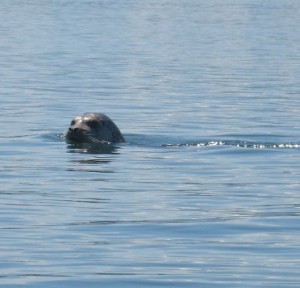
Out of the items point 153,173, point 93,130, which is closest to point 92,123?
point 93,130

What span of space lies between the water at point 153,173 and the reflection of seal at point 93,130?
0.30 meters

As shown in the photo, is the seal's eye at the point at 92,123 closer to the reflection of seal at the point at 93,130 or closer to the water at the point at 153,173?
the reflection of seal at the point at 93,130

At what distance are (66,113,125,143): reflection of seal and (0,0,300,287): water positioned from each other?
0.30 meters

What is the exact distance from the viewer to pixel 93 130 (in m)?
21.5

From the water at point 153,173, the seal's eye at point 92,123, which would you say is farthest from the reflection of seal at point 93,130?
the water at point 153,173

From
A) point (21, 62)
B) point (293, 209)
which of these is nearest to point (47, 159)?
point (293, 209)

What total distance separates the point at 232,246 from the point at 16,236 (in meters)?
1.89

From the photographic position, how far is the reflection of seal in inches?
845

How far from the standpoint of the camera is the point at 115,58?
44.6 m

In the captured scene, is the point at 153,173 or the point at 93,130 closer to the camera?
the point at 153,173

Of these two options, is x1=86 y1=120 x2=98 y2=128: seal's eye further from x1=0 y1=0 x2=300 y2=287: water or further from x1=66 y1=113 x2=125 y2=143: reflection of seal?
x1=0 y1=0 x2=300 y2=287: water

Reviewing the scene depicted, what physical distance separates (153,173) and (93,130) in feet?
11.6

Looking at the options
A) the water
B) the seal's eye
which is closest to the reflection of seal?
the seal's eye

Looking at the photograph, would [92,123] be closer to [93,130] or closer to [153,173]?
[93,130]
